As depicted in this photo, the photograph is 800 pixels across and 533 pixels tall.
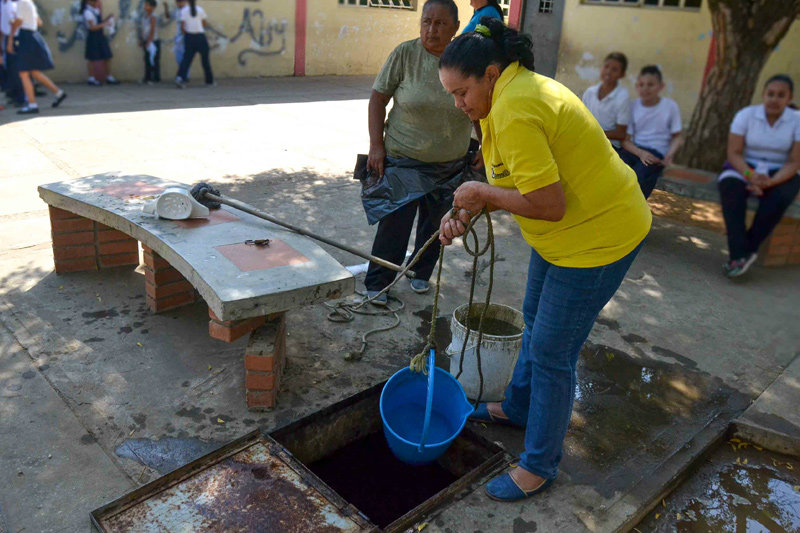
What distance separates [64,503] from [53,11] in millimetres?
11397

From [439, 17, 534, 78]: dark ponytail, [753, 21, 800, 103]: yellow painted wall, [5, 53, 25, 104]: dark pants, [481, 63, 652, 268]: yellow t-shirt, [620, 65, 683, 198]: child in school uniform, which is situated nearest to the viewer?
[481, 63, 652, 268]: yellow t-shirt

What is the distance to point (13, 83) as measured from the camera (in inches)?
383

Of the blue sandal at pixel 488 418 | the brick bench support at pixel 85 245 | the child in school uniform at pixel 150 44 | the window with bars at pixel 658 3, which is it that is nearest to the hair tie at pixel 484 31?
the blue sandal at pixel 488 418

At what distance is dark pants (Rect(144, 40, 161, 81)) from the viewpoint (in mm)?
12547

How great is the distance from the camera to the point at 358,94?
13.2m

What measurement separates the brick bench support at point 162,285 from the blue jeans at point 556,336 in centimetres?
218

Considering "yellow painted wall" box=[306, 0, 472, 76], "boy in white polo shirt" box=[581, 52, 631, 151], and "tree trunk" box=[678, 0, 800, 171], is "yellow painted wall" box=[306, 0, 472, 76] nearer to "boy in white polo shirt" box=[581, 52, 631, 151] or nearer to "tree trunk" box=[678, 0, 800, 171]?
"tree trunk" box=[678, 0, 800, 171]

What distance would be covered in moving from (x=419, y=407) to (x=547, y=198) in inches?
55.3

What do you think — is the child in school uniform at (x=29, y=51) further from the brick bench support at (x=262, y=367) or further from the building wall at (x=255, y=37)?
the brick bench support at (x=262, y=367)

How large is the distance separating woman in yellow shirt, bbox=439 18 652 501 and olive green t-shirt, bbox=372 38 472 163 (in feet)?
4.73

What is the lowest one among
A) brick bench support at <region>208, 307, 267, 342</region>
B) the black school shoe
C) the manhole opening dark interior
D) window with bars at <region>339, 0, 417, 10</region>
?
the manhole opening dark interior

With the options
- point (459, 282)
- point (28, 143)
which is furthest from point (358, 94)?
point (459, 282)

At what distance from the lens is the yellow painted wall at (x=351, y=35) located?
14891mm

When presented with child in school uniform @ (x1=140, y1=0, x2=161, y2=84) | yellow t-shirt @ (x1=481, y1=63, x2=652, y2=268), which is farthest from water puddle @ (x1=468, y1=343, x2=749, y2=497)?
child in school uniform @ (x1=140, y1=0, x2=161, y2=84)
